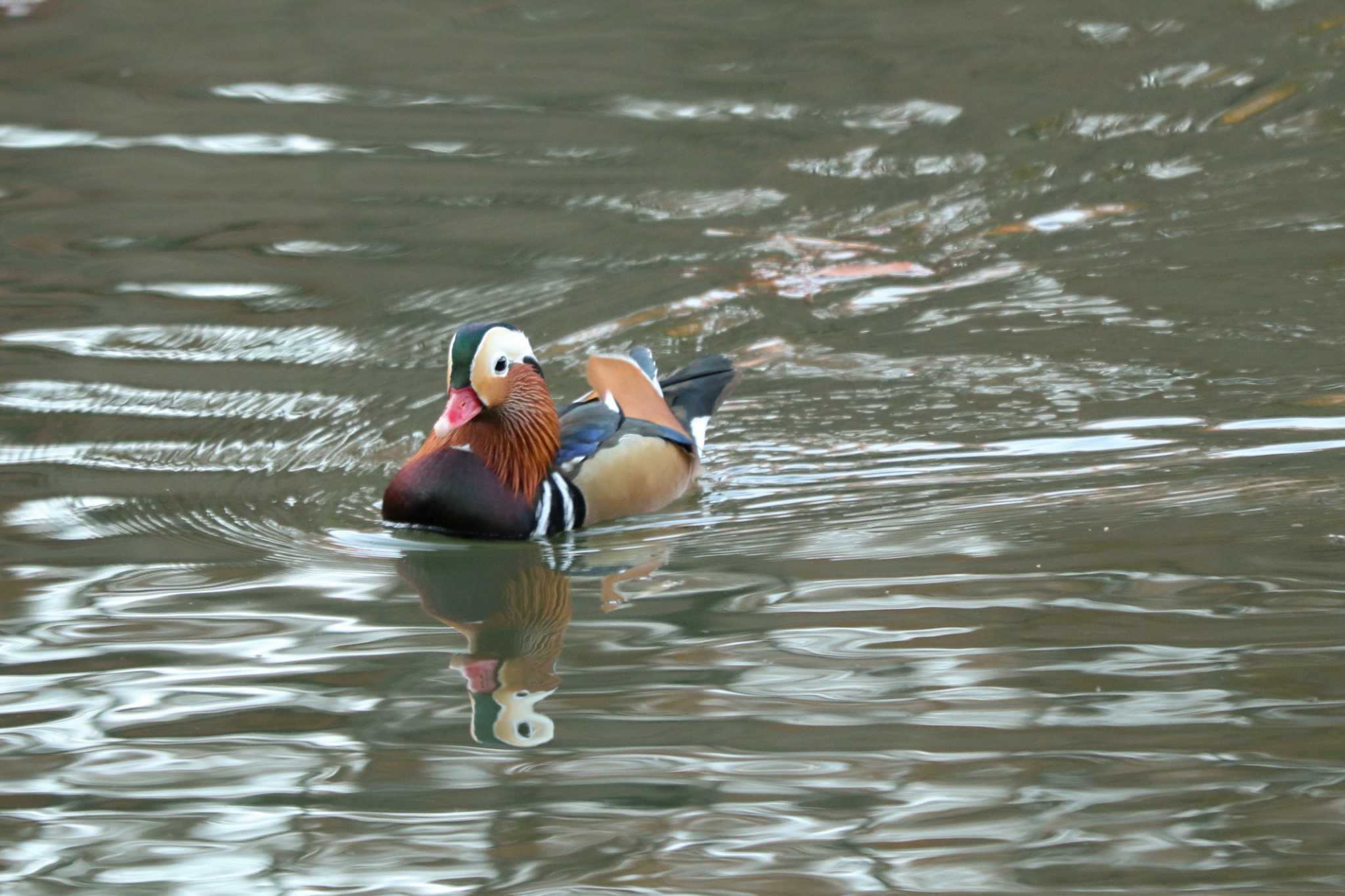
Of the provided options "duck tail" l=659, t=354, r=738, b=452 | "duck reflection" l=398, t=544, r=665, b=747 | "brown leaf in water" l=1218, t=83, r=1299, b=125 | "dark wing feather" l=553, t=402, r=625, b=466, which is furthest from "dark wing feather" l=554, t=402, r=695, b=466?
"brown leaf in water" l=1218, t=83, r=1299, b=125

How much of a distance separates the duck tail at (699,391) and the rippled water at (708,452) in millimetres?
277

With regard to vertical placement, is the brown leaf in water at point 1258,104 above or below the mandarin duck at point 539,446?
above

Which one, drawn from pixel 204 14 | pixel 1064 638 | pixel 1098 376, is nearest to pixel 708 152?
pixel 1098 376

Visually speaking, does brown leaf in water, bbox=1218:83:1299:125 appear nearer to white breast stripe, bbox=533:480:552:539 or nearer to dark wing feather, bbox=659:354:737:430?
dark wing feather, bbox=659:354:737:430

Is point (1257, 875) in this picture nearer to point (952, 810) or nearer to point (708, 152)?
point (952, 810)

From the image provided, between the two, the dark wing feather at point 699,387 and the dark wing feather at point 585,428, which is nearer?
the dark wing feather at point 585,428

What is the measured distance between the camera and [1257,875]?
11.2ft

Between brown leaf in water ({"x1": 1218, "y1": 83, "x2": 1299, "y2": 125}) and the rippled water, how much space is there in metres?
0.04

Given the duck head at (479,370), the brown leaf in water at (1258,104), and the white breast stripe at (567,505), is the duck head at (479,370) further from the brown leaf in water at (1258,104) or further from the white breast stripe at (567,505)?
the brown leaf in water at (1258,104)

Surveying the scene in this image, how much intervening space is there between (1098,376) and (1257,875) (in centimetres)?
428

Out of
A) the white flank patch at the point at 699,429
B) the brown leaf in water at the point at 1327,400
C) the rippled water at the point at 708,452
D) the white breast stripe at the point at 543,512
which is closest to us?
the rippled water at the point at 708,452

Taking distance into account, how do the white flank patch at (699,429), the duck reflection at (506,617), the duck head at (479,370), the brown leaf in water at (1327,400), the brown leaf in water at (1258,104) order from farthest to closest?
the brown leaf in water at (1258,104) → the white flank patch at (699,429) → the brown leaf in water at (1327,400) → the duck head at (479,370) → the duck reflection at (506,617)

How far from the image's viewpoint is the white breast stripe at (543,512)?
6523mm

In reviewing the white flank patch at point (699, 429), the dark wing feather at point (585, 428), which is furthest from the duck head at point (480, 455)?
the white flank patch at point (699, 429)
